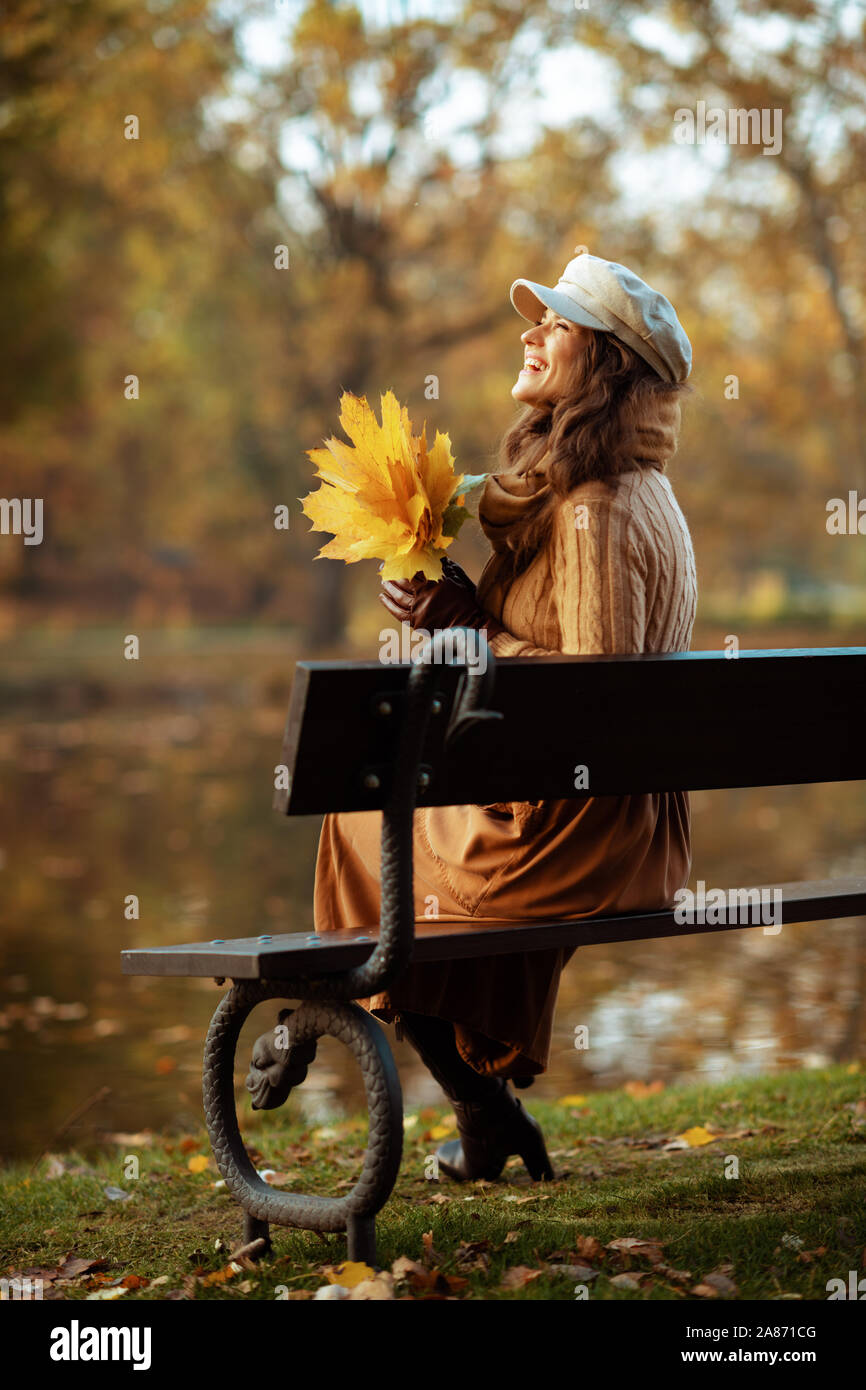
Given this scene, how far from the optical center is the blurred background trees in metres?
19.1

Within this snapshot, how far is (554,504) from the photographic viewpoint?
3.70 metres

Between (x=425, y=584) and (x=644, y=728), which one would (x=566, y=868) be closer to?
(x=644, y=728)

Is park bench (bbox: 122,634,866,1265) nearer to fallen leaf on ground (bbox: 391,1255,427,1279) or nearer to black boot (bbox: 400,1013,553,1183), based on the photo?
fallen leaf on ground (bbox: 391,1255,427,1279)

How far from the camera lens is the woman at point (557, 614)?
143 inches

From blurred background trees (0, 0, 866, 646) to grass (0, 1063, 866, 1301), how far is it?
14384mm

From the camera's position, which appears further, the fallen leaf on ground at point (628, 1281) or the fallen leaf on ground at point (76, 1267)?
the fallen leaf on ground at point (76, 1267)

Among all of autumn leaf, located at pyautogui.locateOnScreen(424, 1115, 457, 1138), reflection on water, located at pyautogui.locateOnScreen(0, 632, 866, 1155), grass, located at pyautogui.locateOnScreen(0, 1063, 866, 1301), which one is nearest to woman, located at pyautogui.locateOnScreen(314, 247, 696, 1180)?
grass, located at pyautogui.locateOnScreen(0, 1063, 866, 1301)

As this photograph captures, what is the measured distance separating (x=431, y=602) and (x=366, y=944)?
2.75 feet

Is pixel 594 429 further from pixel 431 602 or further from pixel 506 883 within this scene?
pixel 506 883

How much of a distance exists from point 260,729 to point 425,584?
16.2 metres

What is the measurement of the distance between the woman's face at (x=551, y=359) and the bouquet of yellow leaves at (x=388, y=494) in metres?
0.41

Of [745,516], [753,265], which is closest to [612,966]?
[753,265]

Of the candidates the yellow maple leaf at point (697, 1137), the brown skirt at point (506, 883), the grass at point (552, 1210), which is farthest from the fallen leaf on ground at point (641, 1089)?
the brown skirt at point (506, 883)

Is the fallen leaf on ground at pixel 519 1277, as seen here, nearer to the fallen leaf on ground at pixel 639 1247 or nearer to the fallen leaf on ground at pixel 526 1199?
the fallen leaf on ground at pixel 639 1247
